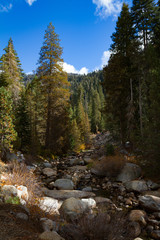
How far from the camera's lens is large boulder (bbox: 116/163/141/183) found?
963 centimetres

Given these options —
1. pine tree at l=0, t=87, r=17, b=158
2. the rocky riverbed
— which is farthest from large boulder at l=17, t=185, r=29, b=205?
pine tree at l=0, t=87, r=17, b=158

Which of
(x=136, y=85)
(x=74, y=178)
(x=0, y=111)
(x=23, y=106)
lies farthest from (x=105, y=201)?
(x=23, y=106)

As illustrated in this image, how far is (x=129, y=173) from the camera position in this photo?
9.88 metres

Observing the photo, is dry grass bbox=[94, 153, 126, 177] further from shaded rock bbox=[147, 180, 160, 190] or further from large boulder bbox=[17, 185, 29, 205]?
large boulder bbox=[17, 185, 29, 205]

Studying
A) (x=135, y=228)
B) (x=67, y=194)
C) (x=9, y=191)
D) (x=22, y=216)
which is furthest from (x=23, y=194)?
(x=135, y=228)

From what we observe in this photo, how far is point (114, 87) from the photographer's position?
568 inches

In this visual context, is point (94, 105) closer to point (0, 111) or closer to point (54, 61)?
point (54, 61)

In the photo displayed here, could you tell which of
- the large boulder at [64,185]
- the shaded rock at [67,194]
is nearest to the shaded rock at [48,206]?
the shaded rock at [67,194]

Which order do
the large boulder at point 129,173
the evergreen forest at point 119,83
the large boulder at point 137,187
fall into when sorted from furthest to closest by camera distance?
the evergreen forest at point 119,83, the large boulder at point 129,173, the large boulder at point 137,187

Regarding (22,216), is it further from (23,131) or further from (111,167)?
(23,131)

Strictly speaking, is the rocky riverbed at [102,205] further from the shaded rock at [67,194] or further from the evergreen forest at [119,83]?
the evergreen forest at [119,83]

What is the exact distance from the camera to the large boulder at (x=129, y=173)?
9633 millimetres

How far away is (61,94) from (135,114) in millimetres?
7887

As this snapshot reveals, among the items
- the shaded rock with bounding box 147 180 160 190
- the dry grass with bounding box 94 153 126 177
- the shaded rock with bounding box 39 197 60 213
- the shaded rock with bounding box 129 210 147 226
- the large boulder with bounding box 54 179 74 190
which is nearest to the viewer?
the shaded rock with bounding box 39 197 60 213
